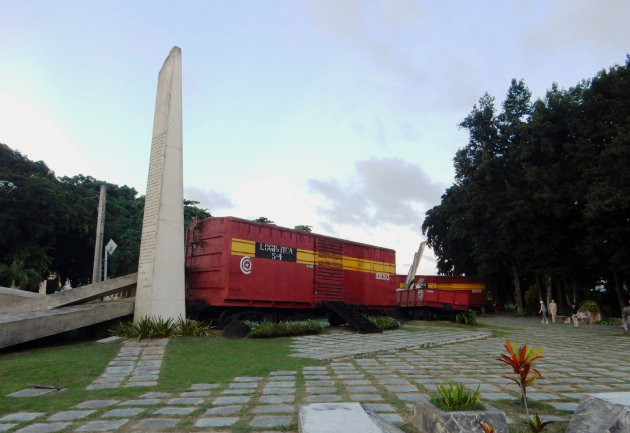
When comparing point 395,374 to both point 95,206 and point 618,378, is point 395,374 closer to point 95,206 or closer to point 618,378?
point 618,378

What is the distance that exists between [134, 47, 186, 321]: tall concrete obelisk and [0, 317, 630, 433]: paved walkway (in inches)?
112

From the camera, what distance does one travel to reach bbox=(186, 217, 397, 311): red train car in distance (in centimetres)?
1309

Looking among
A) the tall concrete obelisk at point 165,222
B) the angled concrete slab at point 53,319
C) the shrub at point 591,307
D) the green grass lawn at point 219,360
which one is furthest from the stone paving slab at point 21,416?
the shrub at point 591,307

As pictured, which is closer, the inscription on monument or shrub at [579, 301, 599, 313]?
the inscription on monument

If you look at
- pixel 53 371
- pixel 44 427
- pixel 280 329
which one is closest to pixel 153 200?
pixel 280 329

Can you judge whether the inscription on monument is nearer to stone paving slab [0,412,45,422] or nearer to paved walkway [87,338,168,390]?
paved walkway [87,338,168,390]

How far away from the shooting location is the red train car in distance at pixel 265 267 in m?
13.1

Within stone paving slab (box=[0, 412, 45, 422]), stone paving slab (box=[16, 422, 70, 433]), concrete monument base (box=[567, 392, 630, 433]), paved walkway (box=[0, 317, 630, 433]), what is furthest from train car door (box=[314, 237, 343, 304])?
concrete monument base (box=[567, 392, 630, 433])

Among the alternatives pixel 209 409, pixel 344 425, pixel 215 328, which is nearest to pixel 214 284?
pixel 215 328

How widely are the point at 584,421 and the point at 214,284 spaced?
11.0 m

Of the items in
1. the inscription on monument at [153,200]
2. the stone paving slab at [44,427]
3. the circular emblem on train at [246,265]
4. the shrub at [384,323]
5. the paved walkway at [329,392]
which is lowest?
the stone paving slab at [44,427]

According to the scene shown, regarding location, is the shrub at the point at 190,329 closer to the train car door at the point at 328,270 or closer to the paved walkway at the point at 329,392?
the paved walkway at the point at 329,392

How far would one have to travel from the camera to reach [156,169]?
41.0 feet

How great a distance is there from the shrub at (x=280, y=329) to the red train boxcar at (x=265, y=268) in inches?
42.6
